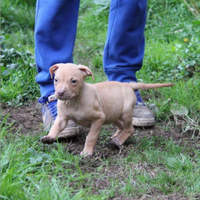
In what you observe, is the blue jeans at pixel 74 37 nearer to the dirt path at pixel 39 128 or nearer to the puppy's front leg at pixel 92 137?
the dirt path at pixel 39 128

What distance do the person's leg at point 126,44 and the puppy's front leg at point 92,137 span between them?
30.3 inches

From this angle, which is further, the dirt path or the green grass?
the dirt path

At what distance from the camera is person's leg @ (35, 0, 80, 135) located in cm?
296

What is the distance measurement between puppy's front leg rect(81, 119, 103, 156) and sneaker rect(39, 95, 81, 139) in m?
0.33

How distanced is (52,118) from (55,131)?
1.62 feet

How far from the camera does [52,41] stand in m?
3.05

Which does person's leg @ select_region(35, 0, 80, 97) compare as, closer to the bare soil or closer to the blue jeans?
the blue jeans

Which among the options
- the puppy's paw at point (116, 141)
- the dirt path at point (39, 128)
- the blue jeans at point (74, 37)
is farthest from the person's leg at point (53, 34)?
the puppy's paw at point (116, 141)

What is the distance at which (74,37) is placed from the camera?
10.3 ft

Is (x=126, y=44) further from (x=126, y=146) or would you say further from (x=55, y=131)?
(x=55, y=131)

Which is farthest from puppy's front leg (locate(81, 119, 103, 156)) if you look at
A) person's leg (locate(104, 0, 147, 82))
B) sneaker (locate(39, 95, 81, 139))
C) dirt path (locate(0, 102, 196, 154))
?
person's leg (locate(104, 0, 147, 82))

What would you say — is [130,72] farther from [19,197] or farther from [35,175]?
[19,197]

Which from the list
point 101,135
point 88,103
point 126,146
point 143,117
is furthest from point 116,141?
point 143,117

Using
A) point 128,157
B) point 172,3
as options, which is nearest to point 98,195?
point 128,157
